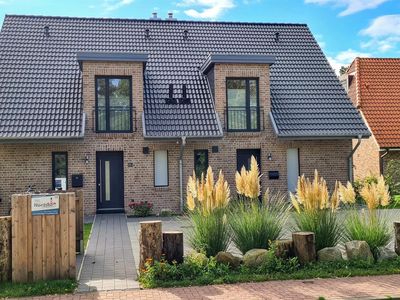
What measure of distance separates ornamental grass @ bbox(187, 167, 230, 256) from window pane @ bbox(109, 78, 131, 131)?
9.58m

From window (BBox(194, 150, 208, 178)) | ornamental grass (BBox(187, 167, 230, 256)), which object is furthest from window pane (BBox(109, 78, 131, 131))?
ornamental grass (BBox(187, 167, 230, 256))

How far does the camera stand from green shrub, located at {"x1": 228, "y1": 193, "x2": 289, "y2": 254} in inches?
338

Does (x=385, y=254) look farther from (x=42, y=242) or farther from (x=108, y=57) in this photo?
(x=108, y=57)

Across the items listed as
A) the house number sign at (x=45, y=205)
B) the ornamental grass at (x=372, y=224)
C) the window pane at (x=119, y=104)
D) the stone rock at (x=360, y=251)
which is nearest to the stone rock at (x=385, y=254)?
the ornamental grass at (x=372, y=224)

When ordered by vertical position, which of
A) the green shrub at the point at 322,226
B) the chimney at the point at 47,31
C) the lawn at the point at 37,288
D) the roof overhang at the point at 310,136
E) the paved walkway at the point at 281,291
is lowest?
the paved walkway at the point at 281,291

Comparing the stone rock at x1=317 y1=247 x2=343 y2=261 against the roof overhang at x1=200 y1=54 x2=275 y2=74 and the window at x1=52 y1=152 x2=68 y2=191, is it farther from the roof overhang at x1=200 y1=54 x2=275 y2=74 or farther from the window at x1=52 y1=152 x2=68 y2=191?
the window at x1=52 y1=152 x2=68 y2=191

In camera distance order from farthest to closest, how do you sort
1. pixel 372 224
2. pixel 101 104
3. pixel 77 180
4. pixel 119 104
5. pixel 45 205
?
pixel 119 104
pixel 101 104
pixel 77 180
pixel 372 224
pixel 45 205

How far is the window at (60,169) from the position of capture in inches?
671

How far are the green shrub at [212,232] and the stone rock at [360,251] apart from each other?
2.27 metres

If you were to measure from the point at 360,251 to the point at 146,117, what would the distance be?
427 inches

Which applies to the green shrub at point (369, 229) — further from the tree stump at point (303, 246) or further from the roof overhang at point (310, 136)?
the roof overhang at point (310, 136)

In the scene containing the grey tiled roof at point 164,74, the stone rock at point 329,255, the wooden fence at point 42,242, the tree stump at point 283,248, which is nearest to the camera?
the wooden fence at point 42,242

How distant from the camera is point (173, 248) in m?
8.01

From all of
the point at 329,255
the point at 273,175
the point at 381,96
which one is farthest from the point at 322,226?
the point at 381,96
